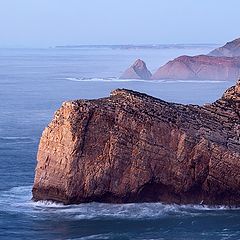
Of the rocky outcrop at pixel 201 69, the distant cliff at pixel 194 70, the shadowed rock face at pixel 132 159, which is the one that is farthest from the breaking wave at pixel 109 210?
the distant cliff at pixel 194 70

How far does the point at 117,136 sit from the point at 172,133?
11.2 ft

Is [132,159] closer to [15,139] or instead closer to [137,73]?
[15,139]

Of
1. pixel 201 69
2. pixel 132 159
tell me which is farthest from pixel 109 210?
pixel 201 69

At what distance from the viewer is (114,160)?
5388 cm

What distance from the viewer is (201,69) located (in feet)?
600

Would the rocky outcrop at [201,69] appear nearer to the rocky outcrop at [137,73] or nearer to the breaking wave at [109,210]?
the rocky outcrop at [137,73]

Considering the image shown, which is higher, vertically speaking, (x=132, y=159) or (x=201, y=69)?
(x=132, y=159)

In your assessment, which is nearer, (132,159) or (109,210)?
(109,210)

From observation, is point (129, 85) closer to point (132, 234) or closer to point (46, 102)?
point (46, 102)

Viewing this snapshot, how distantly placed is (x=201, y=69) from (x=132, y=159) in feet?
428

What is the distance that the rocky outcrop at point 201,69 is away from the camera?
177625mm

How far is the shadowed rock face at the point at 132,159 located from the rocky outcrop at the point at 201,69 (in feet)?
402

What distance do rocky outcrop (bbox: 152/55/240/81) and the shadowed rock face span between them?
4822 inches

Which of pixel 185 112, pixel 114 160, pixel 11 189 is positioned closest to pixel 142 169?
pixel 114 160
